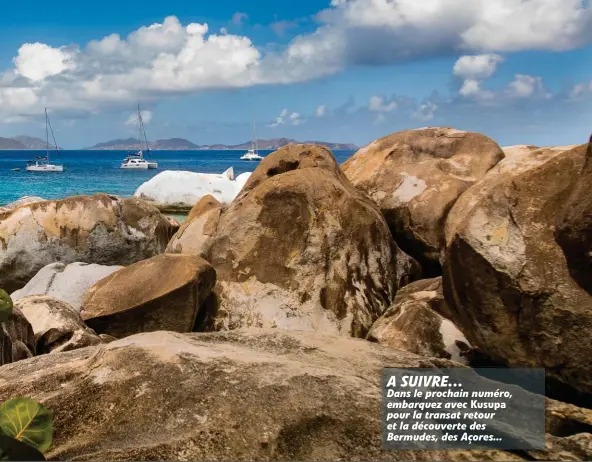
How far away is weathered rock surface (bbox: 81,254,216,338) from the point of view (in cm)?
797

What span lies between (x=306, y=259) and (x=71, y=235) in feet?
19.6

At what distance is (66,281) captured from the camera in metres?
A: 9.88

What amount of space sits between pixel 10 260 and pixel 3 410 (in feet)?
33.9

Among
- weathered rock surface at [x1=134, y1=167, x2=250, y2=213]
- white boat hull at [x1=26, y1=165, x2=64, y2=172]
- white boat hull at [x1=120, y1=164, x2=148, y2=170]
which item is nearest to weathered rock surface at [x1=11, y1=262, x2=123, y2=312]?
weathered rock surface at [x1=134, y1=167, x2=250, y2=213]

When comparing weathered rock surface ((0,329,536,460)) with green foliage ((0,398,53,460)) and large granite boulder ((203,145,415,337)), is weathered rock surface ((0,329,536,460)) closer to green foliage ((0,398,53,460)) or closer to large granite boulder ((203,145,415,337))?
green foliage ((0,398,53,460))

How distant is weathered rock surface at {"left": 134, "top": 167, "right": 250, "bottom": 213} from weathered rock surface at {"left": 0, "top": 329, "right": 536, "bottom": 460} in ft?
96.8

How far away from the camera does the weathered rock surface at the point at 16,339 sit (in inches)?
218

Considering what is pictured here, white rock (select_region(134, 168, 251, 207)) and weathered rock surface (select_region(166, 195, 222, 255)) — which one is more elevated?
weathered rock surface (select_region(166, 195, 222, 255))

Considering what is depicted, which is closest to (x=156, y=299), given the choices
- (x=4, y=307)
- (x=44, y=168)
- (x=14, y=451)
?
(x=4, y=307)

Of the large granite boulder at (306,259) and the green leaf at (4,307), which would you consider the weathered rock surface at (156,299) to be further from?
the green leaf at (4,307)

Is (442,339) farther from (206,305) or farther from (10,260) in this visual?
(10,260)

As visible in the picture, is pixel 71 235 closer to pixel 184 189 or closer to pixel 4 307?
pixel 4 307

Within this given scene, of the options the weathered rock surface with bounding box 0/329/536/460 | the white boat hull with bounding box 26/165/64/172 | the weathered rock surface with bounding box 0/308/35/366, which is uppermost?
the weathered rock surface with bounding box 0/329/536/460

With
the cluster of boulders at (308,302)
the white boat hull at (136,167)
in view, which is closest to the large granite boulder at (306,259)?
the cluster of boulders at (308,302)
